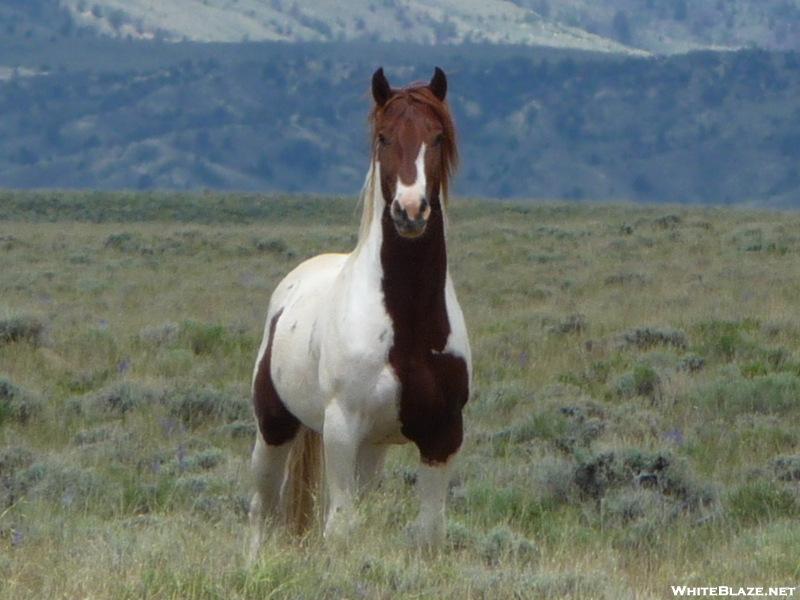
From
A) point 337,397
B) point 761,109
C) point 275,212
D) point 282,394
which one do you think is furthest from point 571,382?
point 761,109

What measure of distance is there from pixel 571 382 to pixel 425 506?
5091mm

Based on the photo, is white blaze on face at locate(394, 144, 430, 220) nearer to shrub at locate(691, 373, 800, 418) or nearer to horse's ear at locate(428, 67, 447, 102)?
horse's ear at locate(428, 67, 447, 102)

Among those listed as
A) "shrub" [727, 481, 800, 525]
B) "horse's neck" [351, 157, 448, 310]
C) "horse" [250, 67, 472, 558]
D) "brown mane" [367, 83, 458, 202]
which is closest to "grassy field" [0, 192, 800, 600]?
"shrub" [727, 481, 800, 525]

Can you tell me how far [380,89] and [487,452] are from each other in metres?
3.19

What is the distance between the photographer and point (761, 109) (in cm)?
14850

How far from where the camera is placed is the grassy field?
15.6 feet

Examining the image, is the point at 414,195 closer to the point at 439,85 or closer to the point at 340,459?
the point at 439,85

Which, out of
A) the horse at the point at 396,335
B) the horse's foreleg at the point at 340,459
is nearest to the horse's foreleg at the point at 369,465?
the horse at the point at 396,335

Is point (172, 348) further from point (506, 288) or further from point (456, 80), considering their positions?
point (456, 80)

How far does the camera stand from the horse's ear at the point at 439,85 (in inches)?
224

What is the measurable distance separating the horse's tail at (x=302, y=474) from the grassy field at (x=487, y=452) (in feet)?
0.98

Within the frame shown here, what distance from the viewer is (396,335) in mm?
5328

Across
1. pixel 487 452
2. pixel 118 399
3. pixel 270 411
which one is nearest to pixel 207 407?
pixel 118 399

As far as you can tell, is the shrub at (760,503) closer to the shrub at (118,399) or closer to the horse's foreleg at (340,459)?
the horse's foreleg at (340,459)
